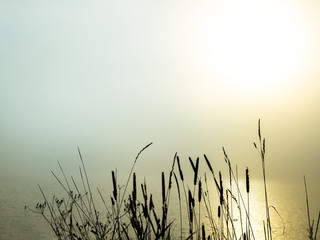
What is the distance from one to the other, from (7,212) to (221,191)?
90.9 metres

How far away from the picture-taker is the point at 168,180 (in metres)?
2.29

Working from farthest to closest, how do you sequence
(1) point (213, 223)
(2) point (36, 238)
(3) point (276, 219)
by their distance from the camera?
1. (3) point (276, 219)
2. (2) point (36, 238)
3. (1) point (213, 223)

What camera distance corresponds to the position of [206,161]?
228 centimetres

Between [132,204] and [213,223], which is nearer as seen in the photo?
[132,204]

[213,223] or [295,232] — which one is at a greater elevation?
[213,223]

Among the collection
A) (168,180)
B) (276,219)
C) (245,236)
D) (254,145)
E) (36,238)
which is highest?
(254,145)

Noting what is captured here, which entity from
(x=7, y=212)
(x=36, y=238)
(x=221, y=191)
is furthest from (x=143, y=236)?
(x=7, y=212)

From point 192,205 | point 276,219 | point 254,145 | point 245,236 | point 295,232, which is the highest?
point 254,145

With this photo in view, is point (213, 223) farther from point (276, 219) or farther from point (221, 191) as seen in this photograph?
point (276, 219)

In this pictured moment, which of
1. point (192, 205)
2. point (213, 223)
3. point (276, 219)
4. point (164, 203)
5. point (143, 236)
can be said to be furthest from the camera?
point (276, 219)

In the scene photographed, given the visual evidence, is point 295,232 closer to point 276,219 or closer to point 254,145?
point 276,219

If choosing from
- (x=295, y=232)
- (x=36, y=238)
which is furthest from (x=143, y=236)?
(x=295, y=232)

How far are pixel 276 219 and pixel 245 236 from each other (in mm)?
119281

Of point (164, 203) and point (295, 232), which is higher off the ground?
point (164, 203)
